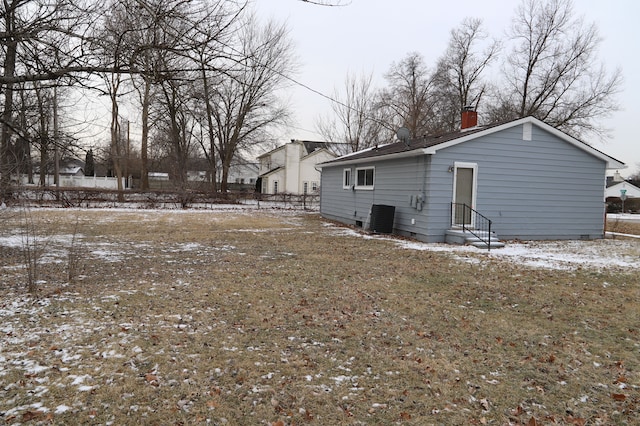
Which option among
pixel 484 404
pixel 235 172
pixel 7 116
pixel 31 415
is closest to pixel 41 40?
pixel 7 116

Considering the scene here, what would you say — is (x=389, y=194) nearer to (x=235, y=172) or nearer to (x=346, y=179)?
(x=346, y=179)

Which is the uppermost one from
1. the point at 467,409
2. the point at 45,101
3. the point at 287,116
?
the point at 287,116

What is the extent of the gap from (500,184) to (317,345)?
997cm

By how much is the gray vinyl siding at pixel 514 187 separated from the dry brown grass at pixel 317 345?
166 inches

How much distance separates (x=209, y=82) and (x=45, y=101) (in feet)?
7.93

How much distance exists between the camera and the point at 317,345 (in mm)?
4168

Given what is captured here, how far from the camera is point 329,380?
342 cm

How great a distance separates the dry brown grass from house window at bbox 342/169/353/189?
931 centimetres

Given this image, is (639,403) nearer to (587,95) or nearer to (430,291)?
(430,291)

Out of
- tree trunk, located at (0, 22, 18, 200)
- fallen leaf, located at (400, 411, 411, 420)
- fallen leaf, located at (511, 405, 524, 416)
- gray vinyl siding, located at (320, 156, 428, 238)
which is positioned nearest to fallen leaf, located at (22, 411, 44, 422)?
Answer: fallen leaf, located at (400, 411, 411, 420)

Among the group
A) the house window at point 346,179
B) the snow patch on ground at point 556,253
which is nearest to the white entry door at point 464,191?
the snow patch on ground at point 556,253

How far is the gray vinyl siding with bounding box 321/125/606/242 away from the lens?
38.6ft

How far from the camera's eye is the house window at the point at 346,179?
55.5 ft

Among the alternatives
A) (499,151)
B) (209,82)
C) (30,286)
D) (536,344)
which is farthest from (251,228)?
(536,344)
